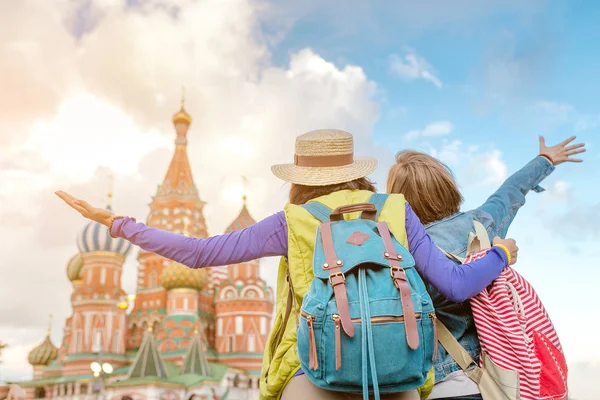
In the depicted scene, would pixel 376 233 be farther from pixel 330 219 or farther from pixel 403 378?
pixel 403 378

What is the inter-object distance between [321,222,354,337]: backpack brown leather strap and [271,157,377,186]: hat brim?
0.37 meters

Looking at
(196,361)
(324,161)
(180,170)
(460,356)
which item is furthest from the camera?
(180,170)

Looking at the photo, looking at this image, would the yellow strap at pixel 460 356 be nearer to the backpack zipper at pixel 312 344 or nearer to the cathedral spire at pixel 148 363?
the backpack zipper at pixel 312 344

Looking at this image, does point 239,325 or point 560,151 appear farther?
point 239,325

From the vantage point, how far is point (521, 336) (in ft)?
6.45

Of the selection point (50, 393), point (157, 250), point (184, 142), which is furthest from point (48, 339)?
point (157, 250)

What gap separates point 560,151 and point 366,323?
1779 millimetres

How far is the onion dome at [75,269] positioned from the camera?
122ft

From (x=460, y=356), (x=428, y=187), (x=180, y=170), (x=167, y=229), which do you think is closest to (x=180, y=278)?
(x=167, y=229)

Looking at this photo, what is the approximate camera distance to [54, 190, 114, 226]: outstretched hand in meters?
2.09

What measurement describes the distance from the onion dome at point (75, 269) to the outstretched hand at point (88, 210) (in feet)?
123

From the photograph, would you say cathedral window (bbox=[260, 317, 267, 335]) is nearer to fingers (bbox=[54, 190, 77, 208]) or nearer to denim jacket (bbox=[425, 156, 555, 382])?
denim jacket (bbox=[425, 156, 555, 382])

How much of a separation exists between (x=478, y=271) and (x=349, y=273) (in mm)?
579

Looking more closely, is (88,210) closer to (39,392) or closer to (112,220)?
(112,220)
